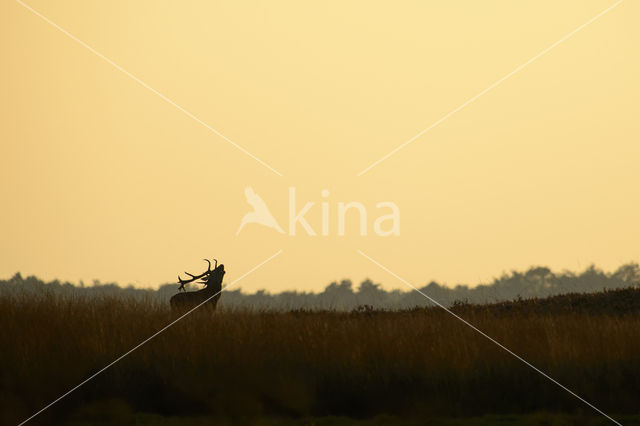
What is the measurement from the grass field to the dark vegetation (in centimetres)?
2

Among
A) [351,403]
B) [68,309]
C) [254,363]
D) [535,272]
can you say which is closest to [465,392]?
[351,403]

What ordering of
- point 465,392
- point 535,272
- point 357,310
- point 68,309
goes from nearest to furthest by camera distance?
point 465,392
point 68,309
point 357,310
point 535,272

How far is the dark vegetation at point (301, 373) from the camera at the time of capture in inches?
305

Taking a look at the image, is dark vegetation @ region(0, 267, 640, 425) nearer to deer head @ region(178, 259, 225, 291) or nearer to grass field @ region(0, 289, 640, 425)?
grass field @ region(0, 289, 640, 425)

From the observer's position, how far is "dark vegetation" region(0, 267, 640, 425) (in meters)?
7.74

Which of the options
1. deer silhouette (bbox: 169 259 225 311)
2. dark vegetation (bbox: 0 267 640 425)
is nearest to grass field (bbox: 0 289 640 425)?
dark vegetation (bbox: 0 267 640 425)

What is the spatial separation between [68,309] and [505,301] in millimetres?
14453

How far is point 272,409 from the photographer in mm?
7906

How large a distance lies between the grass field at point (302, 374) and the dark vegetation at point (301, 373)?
0.02 m

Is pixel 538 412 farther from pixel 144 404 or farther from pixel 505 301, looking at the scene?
pixel 505 301

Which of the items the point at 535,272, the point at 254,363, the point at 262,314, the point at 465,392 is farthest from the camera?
the point at 535,272

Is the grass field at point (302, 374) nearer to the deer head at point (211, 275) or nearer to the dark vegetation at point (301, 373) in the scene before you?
the dark vegetation at point (301, 373)

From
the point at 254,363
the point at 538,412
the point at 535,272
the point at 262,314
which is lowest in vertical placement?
the point at 538,412

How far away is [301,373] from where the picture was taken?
8.58m
